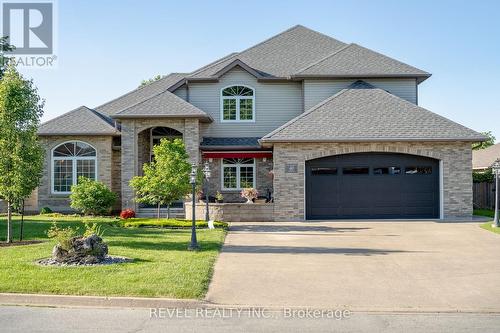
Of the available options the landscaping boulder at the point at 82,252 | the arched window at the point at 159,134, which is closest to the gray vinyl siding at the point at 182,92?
the arched window at the point at 159,134

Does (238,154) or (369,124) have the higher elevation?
(369,124)

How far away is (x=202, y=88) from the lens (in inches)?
1083

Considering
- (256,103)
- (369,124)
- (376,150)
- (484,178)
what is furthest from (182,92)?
(484,178)

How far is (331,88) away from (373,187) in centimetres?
646

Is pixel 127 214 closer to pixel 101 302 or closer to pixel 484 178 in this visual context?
pixel 101 302

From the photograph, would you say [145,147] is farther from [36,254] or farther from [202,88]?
[36,254]

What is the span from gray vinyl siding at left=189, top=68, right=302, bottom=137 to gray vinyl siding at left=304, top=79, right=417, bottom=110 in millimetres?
903

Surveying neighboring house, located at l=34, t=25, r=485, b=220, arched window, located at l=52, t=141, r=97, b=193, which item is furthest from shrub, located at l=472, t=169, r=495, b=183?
arched window, located at l=52, t=141, r=97, b=193

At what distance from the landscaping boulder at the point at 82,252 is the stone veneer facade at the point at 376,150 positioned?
39.3ft

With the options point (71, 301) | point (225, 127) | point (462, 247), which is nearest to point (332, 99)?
point (225, 127)

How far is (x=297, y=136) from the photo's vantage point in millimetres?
22203

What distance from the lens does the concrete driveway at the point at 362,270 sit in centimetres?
882

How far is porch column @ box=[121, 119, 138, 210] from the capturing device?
24.8 m

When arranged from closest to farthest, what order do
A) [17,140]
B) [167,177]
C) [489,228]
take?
[17,140] → [489,228] → [167,177]
